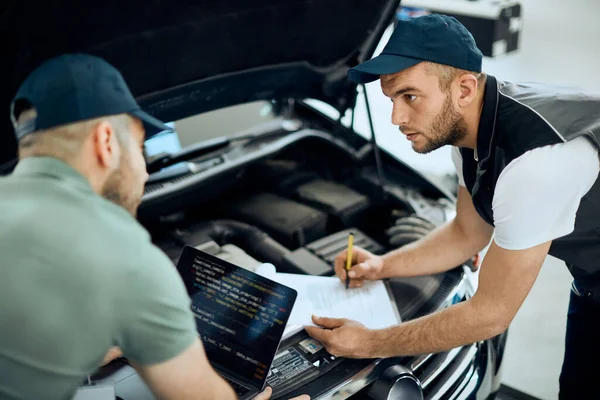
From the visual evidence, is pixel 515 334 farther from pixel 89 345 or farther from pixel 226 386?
pixel 89 345

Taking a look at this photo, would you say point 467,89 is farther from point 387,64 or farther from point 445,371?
point 445,371

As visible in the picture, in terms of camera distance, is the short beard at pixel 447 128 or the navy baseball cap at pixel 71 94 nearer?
the navy baseball cap at pixel 71 94

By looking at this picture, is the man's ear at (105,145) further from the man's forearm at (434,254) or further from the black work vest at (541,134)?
the man's forearm at (434,254)

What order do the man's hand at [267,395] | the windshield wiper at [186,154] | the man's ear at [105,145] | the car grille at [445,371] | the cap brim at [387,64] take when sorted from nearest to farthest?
the man's ear at [105,145], the man's hand at [267,395], the cap brim at [387,64], the car grille at [445,371], the windshield wiper at [186,154]

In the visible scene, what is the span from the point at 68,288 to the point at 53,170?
0.19 meters

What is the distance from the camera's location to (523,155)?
141cm

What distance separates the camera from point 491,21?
5508mm

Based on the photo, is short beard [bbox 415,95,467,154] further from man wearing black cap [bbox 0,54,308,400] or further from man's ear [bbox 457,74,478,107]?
man wearing black cap [bbox 0,54,308,400]

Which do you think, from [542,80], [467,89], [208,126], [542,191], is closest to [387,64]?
[467,89]

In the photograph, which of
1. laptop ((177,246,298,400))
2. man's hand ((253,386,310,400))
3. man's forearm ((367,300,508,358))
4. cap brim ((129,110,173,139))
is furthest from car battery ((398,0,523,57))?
cap brim ((129,110,173,139))

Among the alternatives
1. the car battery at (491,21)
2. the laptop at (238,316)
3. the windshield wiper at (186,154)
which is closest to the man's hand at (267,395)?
the laptop at (238,316)

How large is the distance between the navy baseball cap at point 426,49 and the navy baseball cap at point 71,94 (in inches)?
24.8

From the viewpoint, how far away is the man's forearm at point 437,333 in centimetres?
153

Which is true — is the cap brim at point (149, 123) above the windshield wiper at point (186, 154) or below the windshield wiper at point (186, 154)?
above
